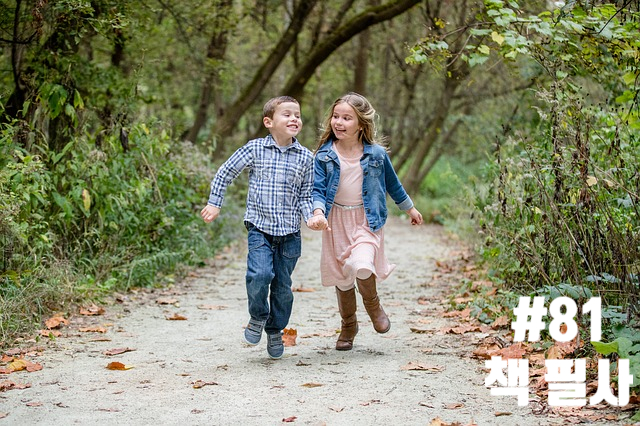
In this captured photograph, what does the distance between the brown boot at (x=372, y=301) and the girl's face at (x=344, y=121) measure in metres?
1.01

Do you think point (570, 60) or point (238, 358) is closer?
point (238, 358)

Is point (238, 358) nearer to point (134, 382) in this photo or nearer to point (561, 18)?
point (134, 382)

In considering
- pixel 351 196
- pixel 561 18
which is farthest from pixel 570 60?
pixel 351 196

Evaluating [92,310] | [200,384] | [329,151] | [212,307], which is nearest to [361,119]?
[329,151]

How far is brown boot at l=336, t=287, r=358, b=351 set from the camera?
230 inches

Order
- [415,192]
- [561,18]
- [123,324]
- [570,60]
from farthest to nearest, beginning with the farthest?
[415,192] → [123,324] → [570,60] → [561,18]

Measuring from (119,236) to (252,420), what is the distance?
15.2 ft

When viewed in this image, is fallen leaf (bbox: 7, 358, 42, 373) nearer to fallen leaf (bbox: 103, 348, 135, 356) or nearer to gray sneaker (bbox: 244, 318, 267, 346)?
fallen leaf (bbox: 103, 348, 135, 356)

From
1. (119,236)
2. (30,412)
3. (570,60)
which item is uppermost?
(570,60)

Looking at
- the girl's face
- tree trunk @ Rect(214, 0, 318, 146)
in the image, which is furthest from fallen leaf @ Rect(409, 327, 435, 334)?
tree trunk @ Rect(214, 0, 318, 146)

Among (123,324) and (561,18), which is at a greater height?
(561,18)

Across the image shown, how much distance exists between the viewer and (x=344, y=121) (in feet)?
18.6

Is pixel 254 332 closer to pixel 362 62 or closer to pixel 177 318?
pixel 177 318

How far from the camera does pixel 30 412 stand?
4.39 metres
